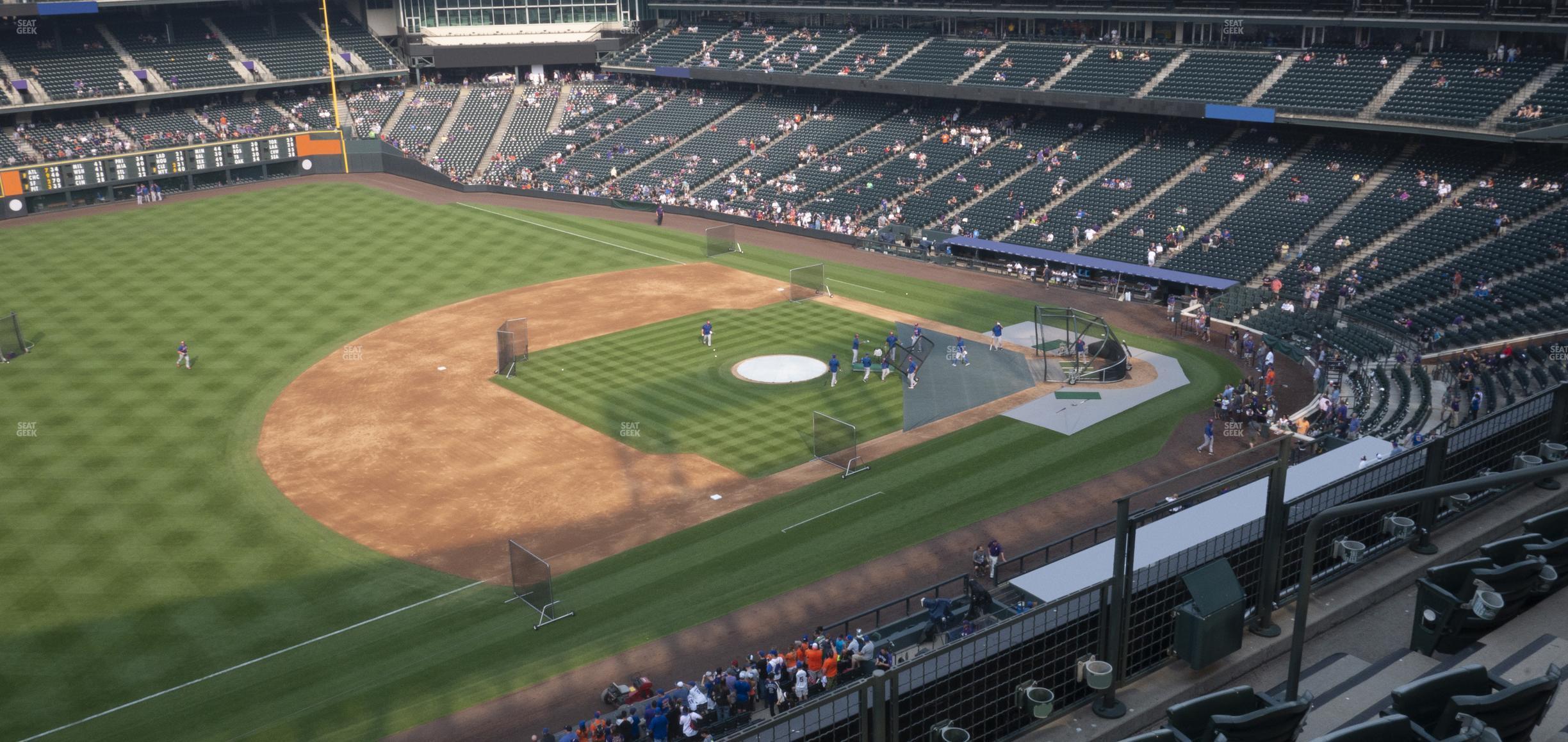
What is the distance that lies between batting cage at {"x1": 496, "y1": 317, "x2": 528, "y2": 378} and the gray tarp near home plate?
2574cm

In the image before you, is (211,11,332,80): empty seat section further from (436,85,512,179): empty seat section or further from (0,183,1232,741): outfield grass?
(0,183,1232,741): outfield grass

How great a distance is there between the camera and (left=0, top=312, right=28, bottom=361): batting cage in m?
50.8

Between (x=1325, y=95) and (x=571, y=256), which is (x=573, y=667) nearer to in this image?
(x=571, y=256)

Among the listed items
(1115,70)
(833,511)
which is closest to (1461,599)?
(833,511)

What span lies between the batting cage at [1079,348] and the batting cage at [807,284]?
465 inches

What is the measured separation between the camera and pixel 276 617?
30.2 metres

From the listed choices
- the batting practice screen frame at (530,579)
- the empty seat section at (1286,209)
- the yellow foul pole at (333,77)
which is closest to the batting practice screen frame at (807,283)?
the empty seat section at (1286,209)

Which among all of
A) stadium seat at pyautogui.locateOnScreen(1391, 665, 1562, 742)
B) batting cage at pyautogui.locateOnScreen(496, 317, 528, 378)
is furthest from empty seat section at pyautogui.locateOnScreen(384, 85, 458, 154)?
stadium seat at pyautogui.locateOnScreen(1391, 665, 1562, 742)

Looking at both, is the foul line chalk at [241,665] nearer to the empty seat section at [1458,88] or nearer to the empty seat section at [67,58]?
the empty seat section at [1458,88]

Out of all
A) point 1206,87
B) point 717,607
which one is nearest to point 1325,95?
point 1206,87

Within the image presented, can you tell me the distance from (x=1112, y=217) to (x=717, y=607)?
135 ft

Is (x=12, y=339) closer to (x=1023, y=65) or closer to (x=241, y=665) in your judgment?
(x=241, y=665)

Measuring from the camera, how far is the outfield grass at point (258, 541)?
27203mm

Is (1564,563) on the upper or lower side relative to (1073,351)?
upper
